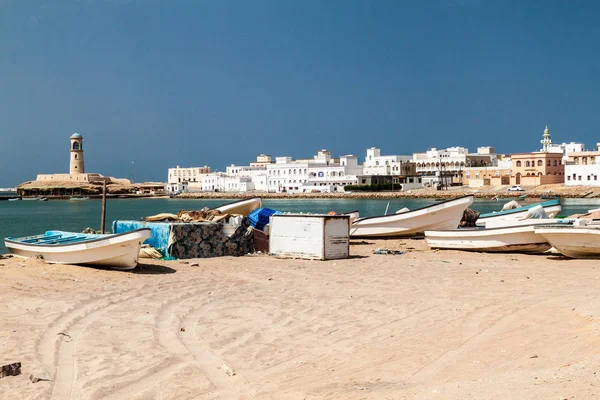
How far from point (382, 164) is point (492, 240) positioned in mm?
106767

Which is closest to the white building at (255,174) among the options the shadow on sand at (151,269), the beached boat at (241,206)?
the beached boat at (241,206)

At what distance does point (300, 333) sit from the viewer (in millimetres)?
8945

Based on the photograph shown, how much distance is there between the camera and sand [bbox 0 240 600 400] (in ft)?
21.4

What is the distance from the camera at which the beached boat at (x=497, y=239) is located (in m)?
17.9

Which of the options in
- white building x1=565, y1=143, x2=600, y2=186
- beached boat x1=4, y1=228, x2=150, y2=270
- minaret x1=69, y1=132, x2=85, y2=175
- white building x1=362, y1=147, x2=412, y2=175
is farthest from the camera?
minaret x1=69, y1=132, x2=85, y2=175

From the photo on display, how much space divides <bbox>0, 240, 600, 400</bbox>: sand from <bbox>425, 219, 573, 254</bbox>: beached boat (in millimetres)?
3116

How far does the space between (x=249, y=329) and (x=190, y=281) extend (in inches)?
172

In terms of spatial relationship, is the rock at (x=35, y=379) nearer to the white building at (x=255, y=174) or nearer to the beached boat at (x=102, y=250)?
the beached boat at (x=102, y=250)

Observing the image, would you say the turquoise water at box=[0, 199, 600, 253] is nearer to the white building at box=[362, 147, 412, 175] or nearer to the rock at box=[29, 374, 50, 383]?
the rock at box=[29, 374, 50, 383]

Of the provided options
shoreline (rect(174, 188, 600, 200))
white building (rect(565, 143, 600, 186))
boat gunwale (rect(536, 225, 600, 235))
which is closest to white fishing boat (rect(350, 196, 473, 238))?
boat gunwale (rect(536, 225, 600, 235))

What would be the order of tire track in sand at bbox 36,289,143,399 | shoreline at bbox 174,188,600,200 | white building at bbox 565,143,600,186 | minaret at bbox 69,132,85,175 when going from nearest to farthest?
tire track in sand at bbox 36,289,143,399 < shoreline at bbox 174,188,600,200 < white building at bbox 565,143,600,186 < minaret at bbox 69,132,85,175

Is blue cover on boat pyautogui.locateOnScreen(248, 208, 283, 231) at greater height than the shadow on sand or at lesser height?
greater

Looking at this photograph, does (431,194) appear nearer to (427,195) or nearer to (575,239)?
(427,195)

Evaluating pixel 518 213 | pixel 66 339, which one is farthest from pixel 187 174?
pixel 66 339
